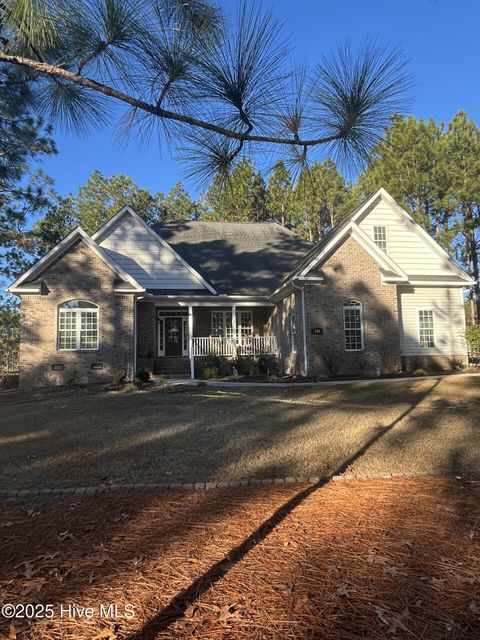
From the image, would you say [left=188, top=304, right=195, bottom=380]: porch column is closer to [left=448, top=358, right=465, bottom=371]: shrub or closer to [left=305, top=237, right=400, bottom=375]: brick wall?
[left=305, top=237, right=400, bottom=375]: brick wall

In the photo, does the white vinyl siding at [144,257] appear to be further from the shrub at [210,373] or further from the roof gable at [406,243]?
the roof gable at [406,243]

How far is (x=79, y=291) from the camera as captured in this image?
605 inches

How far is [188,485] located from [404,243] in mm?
16063

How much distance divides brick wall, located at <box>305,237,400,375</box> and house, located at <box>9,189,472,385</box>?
37 millimetres

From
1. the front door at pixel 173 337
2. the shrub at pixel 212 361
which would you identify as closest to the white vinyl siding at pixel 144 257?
the front door at pixel 173 337

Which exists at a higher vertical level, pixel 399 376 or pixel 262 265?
pixel 262 265

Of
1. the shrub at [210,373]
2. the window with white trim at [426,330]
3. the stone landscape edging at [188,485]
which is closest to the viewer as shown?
the stone landscape edging at [188,485]

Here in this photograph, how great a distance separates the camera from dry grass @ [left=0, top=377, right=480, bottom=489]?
17.3ft

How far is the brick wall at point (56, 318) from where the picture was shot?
1502 centimetres

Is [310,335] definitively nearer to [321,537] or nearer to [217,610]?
[321,537]

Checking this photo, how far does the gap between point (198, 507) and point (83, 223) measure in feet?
126

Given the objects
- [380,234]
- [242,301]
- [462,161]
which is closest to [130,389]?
[242,301]

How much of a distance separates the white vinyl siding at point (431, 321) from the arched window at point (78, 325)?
1160cm

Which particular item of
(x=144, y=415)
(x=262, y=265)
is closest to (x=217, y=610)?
(x=144, y=415)
